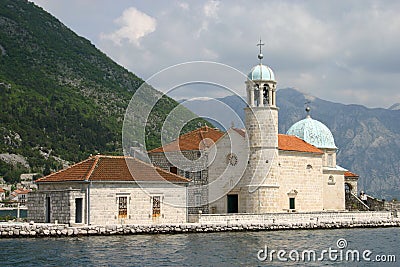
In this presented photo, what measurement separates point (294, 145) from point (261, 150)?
5.65 m

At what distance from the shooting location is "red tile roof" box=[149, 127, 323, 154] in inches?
2072

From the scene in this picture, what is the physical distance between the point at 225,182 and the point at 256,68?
825 cm

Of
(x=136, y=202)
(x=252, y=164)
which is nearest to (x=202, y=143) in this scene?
(x=252, y=164)

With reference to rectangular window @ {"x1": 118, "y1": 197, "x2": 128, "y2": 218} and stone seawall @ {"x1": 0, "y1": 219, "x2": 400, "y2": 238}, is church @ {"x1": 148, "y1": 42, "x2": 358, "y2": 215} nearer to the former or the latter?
stone seawall @ {"x1": 0, "y1": 219, "x2": 400, "y2": 238}

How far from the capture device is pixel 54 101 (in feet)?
391

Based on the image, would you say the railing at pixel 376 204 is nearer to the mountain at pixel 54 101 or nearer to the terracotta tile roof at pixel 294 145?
the terracotta tile roof at pixel 294 145

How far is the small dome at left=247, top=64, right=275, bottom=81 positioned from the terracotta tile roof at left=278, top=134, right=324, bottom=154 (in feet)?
16.3

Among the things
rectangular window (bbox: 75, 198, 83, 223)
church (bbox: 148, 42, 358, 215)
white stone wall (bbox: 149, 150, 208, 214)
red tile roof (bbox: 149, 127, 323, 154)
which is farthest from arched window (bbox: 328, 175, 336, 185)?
rectangular window (bbox: 75, 198, 83, 223)

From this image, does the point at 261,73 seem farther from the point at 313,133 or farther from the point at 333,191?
the point at 333,191

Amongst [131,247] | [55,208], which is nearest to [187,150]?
[55,208]

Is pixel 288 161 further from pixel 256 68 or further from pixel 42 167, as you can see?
pixel 42 167

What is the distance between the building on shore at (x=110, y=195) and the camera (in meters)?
41.1

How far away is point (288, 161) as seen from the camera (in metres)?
53.0

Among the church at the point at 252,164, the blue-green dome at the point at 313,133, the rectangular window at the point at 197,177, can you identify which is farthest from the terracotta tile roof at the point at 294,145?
the rectangular window at the point at 197,177
